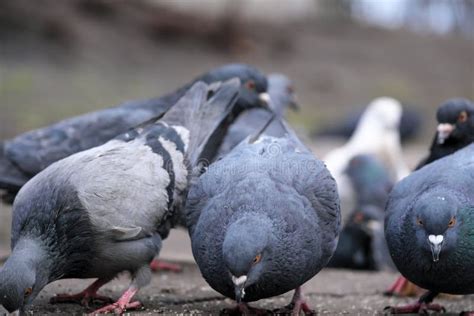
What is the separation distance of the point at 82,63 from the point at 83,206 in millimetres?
13065

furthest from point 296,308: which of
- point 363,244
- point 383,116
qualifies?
point 383,116

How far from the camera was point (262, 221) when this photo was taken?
4.16 m

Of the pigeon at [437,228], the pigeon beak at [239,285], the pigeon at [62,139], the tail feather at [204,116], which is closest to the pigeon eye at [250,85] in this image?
the pigeon at [62,139]

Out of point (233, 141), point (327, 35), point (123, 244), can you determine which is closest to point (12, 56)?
point (327, 35)

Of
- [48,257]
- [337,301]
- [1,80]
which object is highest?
[48,257]

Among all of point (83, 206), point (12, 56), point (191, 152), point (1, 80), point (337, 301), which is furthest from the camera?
point (12, 56)

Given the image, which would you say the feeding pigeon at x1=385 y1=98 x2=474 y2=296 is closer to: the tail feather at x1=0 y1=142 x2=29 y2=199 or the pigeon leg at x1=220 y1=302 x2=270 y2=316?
the pigeon leg at x1=220 y1=302 x2=270 y2=316

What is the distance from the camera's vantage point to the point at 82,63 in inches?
677

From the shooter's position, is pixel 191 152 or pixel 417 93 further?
pixel 417 93

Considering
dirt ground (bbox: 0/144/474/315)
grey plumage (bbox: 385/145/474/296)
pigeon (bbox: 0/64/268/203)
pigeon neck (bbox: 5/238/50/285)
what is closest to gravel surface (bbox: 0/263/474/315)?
dirt ground (bbox: 0/144/474/315)

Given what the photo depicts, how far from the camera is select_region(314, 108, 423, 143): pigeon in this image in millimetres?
15867

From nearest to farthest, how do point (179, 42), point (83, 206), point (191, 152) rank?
point (83, 206) < point (191, 152) < point (179, 42)

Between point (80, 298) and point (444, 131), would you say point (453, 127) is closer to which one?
point (444, 131)

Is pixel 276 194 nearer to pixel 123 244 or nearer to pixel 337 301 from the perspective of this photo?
pixel 123 244
